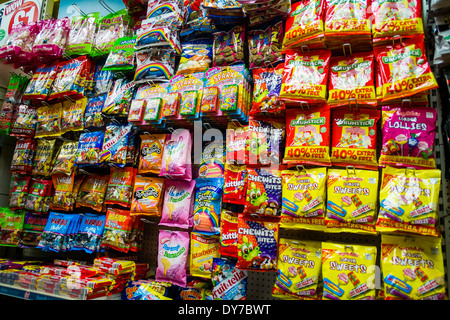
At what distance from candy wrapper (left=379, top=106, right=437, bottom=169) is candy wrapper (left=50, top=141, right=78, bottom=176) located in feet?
8.43

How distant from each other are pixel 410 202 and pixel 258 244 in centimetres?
89

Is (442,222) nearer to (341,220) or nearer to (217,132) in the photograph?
(341,220)

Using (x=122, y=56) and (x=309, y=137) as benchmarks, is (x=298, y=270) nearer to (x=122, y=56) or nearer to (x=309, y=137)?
(x=309, y=137)

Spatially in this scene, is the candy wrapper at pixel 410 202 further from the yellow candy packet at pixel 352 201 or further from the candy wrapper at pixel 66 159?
the candy wrapper at pixel 66 159

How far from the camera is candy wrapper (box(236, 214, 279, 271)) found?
190 centimetres

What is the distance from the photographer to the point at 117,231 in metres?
2.48

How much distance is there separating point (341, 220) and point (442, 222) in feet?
1.88

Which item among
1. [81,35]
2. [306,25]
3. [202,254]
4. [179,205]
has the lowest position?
[202,254]

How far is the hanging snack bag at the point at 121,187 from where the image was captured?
2576 millimetres

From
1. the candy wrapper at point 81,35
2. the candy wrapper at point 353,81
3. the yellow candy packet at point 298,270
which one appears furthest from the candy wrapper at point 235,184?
the candy wrapper at point 81,35

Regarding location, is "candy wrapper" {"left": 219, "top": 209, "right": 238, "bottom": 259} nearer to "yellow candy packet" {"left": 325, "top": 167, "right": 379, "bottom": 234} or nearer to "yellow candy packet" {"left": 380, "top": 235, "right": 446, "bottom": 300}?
"yellow candy packet" {"left": 325, "top": 167, "right": 379, "bottom": 234}

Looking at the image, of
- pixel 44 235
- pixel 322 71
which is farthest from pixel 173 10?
pixel 44 235

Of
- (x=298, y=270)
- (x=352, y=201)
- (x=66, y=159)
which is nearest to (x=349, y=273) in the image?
(x=298, y=270)
